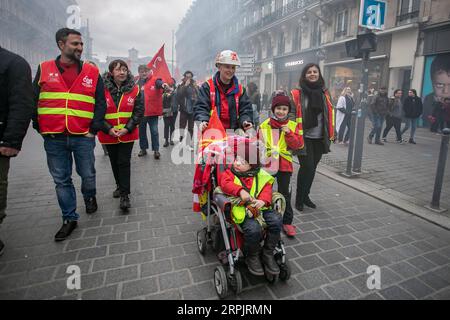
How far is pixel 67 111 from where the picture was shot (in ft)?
10.9

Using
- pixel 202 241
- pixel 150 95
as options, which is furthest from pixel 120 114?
pixel 150 95

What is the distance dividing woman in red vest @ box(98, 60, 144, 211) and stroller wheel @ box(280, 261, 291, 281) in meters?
2.41

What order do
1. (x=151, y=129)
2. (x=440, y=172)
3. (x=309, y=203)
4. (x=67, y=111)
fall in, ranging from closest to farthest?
1. (x=67, y=111)
2. (x=440, y=172)
3. (x=309, y=203)
4. (x=151, y=129)

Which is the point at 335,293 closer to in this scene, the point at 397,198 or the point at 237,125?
the point at 237,125

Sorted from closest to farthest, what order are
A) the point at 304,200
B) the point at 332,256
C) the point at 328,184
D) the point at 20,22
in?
the point at 332,256, the point at 304,200, the point at 328,184, the point at 20,22

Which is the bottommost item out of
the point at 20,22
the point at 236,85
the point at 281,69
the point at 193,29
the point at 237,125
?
the point at 237,125

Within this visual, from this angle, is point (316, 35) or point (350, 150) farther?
point (316, 35)

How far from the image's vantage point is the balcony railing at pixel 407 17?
14719mm

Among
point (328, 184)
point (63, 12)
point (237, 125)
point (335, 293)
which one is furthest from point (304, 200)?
point (63, 12)

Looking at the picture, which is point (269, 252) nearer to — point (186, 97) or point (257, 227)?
point (257, 227)

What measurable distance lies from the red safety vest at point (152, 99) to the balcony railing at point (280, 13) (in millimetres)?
20023

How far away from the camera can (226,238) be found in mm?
2572

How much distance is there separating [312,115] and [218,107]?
1369mm
